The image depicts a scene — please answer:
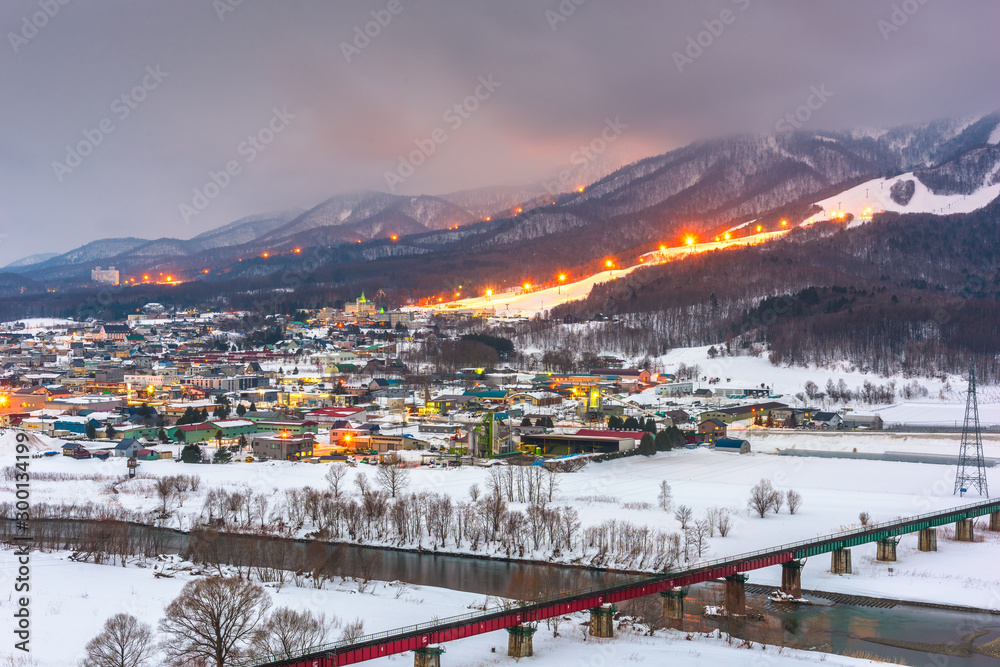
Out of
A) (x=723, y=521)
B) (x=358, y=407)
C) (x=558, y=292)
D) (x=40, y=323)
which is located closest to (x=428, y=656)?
(x=723, y=521)

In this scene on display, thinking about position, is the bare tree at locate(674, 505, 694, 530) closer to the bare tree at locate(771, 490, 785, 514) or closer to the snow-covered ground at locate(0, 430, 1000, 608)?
the snow-covered ground at locate(0, 430, 1000, 608)

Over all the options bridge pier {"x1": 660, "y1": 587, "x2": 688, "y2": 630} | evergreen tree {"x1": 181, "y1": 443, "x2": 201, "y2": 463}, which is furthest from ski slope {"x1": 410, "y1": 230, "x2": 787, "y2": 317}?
bridge pier {"x1": 660, "y1": 587, "x2": 688, "y2": 630}

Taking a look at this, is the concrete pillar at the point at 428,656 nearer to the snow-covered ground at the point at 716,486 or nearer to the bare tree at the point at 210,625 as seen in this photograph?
the bare tree at the point at 210,625

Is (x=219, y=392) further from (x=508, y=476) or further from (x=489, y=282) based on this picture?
(x=489, y=282)

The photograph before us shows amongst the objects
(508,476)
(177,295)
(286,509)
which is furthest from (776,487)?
(177,295)

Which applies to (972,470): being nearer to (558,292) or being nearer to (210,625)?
(210,625)
